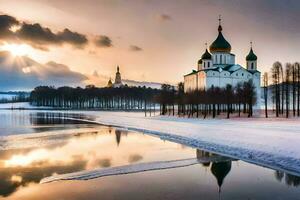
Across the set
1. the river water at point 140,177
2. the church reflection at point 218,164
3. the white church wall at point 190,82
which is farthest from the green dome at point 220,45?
the church reflection at point 218,164

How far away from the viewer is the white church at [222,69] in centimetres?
9281

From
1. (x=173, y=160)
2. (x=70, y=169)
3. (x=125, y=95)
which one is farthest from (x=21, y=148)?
(x=125, y=95)

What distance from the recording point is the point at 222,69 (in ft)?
305

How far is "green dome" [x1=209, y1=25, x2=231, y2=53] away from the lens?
9456cm

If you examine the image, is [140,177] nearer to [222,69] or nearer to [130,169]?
[130,169]

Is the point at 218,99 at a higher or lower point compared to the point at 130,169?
higher

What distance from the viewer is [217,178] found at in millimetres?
15547

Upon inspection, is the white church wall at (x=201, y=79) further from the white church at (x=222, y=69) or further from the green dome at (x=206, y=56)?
the green dome at (x=206, y=56)

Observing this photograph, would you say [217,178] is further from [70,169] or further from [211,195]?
[70,169]

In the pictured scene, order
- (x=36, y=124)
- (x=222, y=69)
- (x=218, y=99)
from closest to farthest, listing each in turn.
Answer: (x=36, y=124) < (x=218, y=99) < (x=222, y=69)

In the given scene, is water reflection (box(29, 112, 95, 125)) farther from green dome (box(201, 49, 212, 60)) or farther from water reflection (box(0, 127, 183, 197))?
green dome (box(201, 49, 212, 60))

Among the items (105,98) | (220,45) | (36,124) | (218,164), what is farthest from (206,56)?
(218,164)

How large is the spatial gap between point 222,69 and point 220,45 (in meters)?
6.10

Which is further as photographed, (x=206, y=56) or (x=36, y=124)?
(x=206, y=56)
